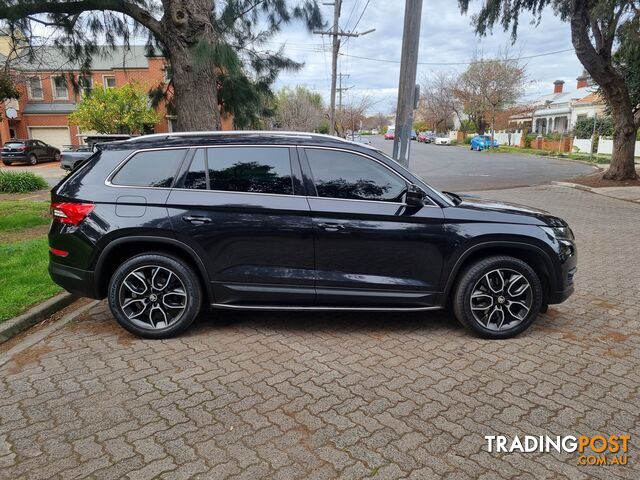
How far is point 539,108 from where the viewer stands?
57.0 meters

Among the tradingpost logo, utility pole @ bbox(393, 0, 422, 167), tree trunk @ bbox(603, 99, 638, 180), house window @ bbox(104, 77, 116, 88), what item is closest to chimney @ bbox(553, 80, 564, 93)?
tree trunk @ bbox(603, 99, 638, 180)

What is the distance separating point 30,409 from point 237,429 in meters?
1.45

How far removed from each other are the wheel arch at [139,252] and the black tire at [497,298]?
2237 millimetres

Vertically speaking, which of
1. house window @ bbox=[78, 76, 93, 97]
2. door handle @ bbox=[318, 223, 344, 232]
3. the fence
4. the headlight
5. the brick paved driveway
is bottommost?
the brick paved driveway

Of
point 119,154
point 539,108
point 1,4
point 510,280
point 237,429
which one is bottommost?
point 237,429

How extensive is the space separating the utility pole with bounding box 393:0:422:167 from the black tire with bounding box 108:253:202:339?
177 inches

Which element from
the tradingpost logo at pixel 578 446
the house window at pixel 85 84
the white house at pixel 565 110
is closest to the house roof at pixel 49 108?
the house window at pixel 85 84

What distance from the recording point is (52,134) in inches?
1357

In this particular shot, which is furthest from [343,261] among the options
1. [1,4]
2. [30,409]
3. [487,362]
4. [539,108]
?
[539,108]

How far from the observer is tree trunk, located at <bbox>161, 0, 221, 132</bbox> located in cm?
705

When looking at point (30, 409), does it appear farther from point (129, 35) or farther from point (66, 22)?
point (129, 35)

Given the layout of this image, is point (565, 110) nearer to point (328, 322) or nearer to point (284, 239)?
point (328, 322)

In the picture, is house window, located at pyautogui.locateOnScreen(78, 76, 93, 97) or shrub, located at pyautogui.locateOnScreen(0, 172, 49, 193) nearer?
house window, located at pyautogui.locateOnScreen(78, 76, 93, 97)

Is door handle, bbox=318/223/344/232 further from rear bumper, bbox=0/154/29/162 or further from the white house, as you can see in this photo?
the white house
